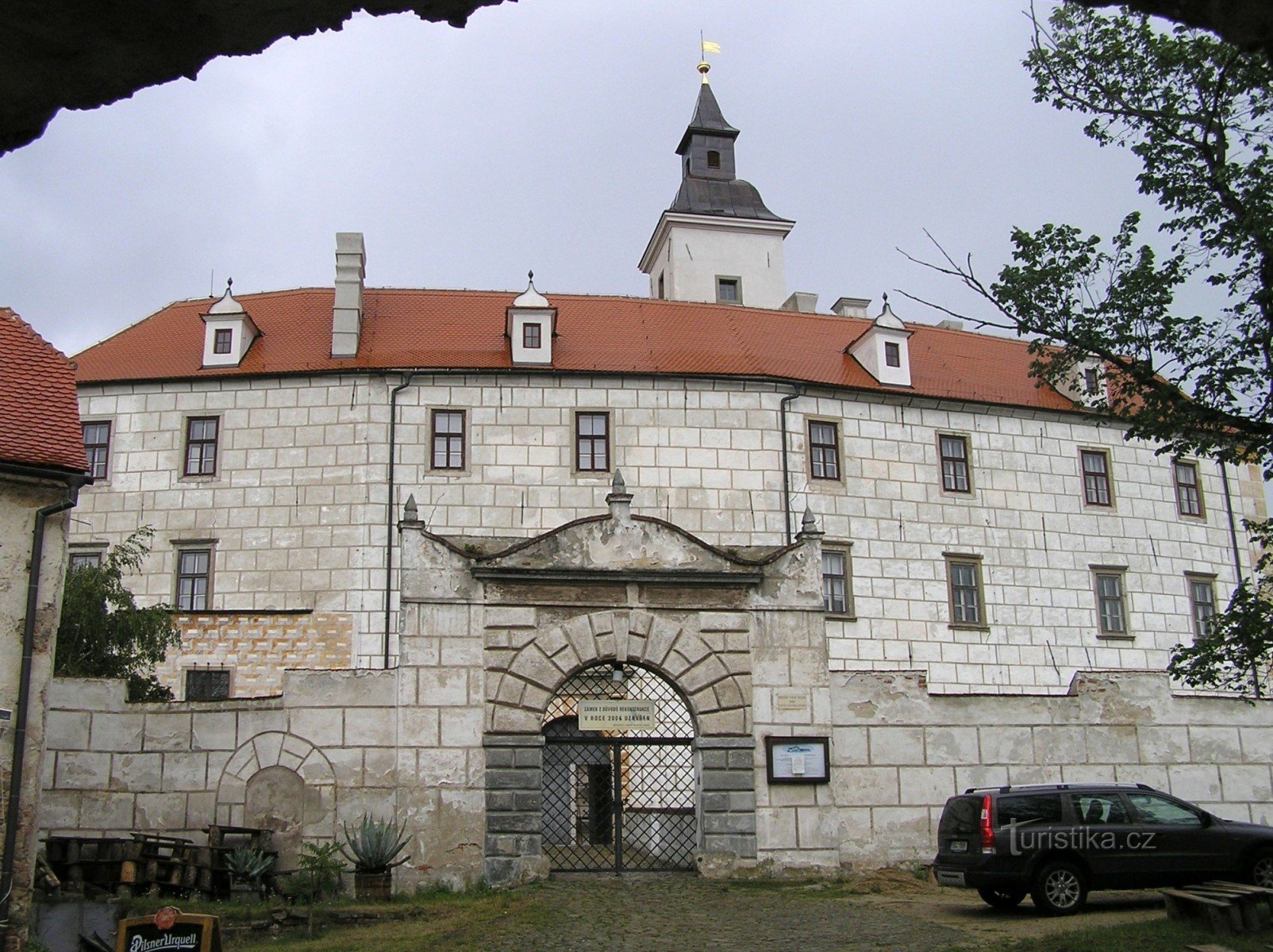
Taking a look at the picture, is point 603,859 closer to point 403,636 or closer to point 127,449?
point 403,636

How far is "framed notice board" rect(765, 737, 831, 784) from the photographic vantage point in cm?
1725

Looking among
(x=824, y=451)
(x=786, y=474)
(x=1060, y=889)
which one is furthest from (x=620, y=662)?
(x=824, y=451)

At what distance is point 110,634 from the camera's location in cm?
2361

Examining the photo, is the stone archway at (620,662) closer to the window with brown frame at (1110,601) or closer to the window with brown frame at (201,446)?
the window with brown frame at (201,446)

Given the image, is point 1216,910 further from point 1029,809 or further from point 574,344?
point 574,344

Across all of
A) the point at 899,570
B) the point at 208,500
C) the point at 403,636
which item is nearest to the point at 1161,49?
the point at 403,636

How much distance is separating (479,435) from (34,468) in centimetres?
1485

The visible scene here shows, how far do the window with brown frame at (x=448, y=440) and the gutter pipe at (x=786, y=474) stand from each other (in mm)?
7124

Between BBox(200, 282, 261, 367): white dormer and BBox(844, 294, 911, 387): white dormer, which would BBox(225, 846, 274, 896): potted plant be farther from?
BBox(844, 294, 911, 387): white dormer

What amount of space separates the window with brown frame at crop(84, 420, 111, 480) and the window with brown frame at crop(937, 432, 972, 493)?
1887cm

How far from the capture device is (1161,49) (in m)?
14.6

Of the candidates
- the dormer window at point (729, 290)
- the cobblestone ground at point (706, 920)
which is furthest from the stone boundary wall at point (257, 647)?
the dormer window at point (729, 290)

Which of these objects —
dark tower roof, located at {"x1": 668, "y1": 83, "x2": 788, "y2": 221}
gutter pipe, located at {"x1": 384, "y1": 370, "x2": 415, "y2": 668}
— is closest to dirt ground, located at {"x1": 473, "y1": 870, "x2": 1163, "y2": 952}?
gutter pipe, located at {"x1": 384, "y1": 370, "x2": 415, "y2": 668}

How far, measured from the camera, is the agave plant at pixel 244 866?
1542cm
